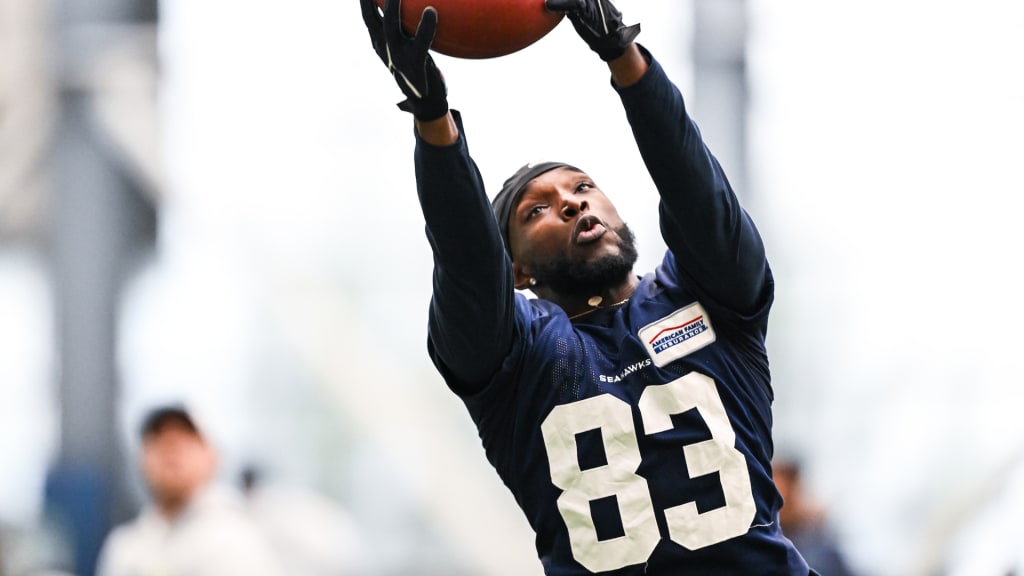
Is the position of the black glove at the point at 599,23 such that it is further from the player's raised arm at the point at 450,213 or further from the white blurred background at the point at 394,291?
the white blurred background at the point at 394,291

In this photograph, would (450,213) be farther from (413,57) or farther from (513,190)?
(513,190)

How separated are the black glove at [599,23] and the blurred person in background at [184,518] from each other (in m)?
2.54

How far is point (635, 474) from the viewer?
87.0 inches

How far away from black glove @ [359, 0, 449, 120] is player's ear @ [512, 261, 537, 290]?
491 millimetres

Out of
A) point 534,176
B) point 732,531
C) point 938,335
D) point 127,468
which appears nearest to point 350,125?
point 127,468

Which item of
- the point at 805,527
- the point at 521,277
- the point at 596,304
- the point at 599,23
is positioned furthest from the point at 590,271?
the point at 805,527

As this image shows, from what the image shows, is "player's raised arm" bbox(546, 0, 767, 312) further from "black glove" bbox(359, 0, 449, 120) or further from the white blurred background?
the white blurred background

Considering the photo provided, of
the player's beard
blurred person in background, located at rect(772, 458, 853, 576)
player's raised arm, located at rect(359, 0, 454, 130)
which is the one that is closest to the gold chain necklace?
the player's beard

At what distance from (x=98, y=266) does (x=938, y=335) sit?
4597mm

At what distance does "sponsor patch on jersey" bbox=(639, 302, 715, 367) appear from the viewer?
2266 mm

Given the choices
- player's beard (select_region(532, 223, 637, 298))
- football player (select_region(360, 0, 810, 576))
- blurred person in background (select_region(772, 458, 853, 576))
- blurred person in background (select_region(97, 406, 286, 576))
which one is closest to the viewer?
football player (select_region(360, 0, 810, 576))

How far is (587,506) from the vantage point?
2230 mm

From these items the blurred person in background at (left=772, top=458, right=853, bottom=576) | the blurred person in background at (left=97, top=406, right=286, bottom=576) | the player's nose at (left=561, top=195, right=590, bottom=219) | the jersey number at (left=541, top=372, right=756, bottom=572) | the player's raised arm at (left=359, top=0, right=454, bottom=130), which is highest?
the player's raised arm at (left=359, top=0, right=454, bottom=130)

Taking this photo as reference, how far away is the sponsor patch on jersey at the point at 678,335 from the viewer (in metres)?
2.27
